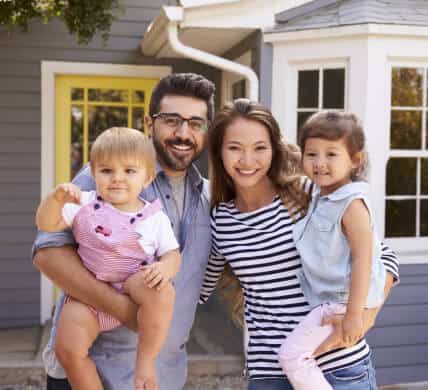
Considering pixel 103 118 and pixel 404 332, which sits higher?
pixel 103 118

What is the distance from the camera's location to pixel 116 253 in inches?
77.2

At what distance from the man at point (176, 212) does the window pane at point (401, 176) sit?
3.15 meters

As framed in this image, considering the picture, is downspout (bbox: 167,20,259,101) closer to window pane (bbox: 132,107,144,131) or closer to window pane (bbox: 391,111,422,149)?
window pane (bbox: 391,111,422,149)

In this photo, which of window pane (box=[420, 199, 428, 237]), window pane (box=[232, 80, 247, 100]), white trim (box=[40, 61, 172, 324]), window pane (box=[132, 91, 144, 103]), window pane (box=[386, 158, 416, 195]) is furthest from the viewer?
window pane (box=[132, 91, 144, 103])

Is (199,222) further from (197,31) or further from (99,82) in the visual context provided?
(99,82)

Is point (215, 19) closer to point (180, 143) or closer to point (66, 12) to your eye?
point (66, 12)

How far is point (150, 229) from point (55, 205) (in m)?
0.29

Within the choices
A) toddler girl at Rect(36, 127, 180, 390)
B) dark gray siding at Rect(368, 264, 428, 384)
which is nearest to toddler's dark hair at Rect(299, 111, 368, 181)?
toddler girl at Rect(36, 127, 180, 390)

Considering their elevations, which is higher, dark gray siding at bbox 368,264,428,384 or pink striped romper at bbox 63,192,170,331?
pink striped romper at bbox 63,192,170,331

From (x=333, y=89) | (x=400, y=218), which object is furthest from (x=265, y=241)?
(x=400, y=218)

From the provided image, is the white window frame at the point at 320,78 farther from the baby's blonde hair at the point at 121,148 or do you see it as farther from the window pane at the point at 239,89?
the baby's blonde hair at the point at 121,148

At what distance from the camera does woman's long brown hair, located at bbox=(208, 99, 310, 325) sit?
224 cm

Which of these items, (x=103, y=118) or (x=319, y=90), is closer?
(x=319, y=90)

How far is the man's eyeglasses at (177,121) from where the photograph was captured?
2293 millimetres
